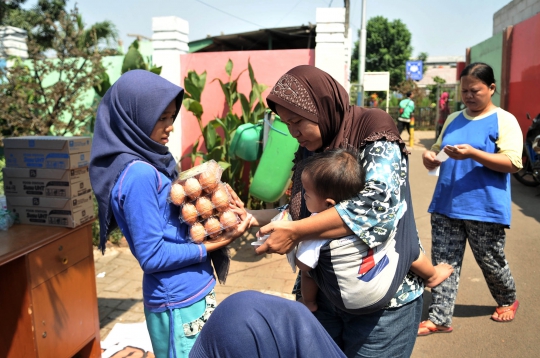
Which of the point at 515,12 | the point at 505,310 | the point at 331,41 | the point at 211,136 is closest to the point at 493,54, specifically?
the point at 515,12

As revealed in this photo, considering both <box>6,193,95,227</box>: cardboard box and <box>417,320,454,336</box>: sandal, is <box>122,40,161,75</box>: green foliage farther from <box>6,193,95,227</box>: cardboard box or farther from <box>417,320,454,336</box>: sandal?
<box>417,320,454,336</box>: sandal

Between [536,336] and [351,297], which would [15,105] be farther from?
[536,336]

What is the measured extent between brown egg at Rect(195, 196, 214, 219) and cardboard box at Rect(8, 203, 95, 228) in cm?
121

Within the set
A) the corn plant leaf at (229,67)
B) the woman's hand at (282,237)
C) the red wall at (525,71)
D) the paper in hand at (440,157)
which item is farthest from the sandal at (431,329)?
the red wall at (525,71)

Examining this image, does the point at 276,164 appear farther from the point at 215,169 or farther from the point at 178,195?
the point at 178,195

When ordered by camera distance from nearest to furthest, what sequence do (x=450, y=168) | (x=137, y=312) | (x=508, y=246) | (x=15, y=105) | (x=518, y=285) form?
(x=450, y=168), (x=137, y=312), (x=518, y=285), (x=508, y=246), (x=15, y=105)

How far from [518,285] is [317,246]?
3.53 metres

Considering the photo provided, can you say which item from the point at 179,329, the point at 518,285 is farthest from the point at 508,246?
the point at 179,329

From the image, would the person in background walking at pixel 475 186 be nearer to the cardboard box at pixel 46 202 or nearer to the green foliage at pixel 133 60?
the cardboard box at pixel 46 202

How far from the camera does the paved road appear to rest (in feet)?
10.6

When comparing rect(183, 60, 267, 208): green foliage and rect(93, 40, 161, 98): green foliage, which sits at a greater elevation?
rect(93, 40, 161, 98): green foliage

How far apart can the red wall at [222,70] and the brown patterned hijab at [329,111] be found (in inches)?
189

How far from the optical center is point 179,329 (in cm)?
189

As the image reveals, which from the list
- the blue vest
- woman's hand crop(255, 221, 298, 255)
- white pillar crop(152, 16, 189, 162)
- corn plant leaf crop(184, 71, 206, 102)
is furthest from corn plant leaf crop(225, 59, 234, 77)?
woman's hand crop(255, 221, 298, 255)
